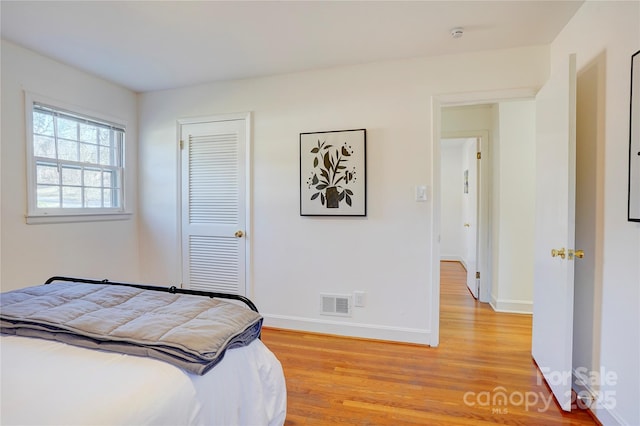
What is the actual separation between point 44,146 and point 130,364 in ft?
8.76

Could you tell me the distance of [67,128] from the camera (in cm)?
295

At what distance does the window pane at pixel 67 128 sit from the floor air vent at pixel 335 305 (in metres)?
2.78

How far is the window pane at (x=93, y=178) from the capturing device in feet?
10.2

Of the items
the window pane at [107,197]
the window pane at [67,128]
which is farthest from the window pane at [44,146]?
the window pane at [107,197]

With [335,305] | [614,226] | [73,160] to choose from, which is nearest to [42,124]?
[73,160]

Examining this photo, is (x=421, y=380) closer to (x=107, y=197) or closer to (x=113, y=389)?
(x=113, y=389)

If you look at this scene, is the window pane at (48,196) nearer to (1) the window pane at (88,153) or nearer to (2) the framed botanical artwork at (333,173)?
(1) the window pane at (88,153)

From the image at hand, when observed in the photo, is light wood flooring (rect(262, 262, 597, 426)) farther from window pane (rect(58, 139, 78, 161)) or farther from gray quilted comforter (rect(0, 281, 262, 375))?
window pane (rect(58, 139, 78, 161))

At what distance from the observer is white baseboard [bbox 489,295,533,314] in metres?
3.51

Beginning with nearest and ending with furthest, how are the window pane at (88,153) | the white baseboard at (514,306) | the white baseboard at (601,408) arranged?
1. the white baseboard at (601,408)
2. the window pane at (88,153)
3. the white baseboard at (514,306)

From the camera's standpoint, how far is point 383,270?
9.39ft

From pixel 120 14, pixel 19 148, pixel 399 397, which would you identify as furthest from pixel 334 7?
pixel 19 148

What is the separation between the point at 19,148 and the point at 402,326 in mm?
3472

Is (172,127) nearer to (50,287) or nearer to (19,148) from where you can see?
(19,148)
